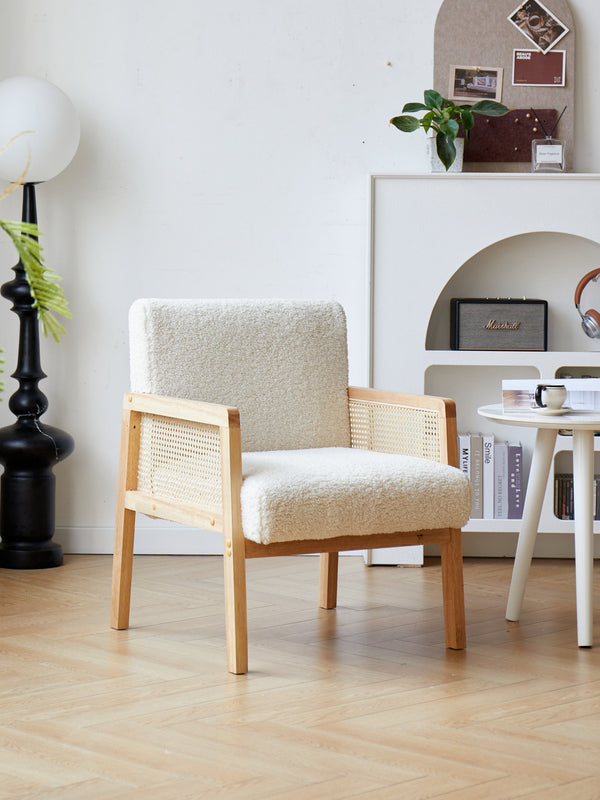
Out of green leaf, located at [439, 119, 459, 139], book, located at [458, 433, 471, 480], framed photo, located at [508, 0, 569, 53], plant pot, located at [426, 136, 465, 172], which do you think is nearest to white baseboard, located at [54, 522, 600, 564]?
book, located at [458, 433, 471, 480]

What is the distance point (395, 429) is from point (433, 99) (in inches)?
48.4

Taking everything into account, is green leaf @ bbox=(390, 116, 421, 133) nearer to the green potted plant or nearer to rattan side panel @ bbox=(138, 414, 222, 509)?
the green potted plant

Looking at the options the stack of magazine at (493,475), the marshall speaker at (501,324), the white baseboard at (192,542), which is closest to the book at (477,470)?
the stack of magazine at (493,475)

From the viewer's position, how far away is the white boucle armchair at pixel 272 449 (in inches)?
84.3

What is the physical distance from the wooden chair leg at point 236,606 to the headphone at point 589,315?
1.73 m

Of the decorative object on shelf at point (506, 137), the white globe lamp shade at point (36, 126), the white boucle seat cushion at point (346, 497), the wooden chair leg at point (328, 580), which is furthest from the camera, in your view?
the decorative object on shelf at point (506, 137)

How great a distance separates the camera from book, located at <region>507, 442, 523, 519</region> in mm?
3385

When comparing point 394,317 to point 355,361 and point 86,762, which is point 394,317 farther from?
point 86,762

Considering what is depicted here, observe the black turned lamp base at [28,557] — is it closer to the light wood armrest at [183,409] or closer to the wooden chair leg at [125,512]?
the wooden chair leg at [125,512]

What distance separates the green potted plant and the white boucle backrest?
837 mm

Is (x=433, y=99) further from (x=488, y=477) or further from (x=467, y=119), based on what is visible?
(x=488, y=477)

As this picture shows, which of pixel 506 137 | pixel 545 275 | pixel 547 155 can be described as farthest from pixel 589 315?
pixel 506 137

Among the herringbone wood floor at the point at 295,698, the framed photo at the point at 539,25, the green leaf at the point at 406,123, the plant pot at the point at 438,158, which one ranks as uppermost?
the framed photo at the point at 539,25

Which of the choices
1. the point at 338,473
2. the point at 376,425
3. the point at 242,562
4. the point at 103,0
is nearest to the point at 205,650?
the point at 242,562
